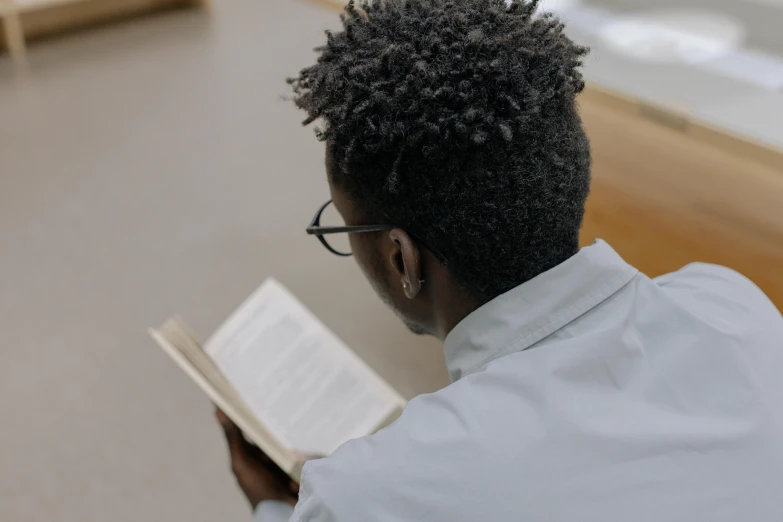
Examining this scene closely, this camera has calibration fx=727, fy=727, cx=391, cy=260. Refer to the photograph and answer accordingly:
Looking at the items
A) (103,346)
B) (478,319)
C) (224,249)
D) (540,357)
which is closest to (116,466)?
(103,346)

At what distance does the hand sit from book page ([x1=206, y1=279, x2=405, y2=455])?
0.49ft

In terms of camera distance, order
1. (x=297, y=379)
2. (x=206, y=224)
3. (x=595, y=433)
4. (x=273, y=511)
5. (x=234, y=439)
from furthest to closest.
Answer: (x=206, y=224)
(x=297, y=379)
(x=234, y=439)
(x=273, y=511)
(x=595, y=433)

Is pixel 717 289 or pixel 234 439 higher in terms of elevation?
pixel 234 439

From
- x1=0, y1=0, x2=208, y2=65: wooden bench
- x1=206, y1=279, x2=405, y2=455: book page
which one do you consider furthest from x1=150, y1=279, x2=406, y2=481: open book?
x1=0, y1=0, x2=208, y2=65: wooden bench

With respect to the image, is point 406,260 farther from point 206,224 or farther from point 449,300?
point 206,224

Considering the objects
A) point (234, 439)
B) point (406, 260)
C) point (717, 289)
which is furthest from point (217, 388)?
point (717, 289)

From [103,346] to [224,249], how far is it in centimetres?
46

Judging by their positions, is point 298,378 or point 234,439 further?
point 298,378

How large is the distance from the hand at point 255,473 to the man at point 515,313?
35 centimetres

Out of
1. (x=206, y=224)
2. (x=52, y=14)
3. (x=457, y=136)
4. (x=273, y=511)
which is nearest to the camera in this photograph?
(x=457, y=136)

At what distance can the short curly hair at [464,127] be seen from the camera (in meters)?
0.79

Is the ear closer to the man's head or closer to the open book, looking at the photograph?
the man's head

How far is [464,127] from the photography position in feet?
2.53

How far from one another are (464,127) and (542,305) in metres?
0.23
